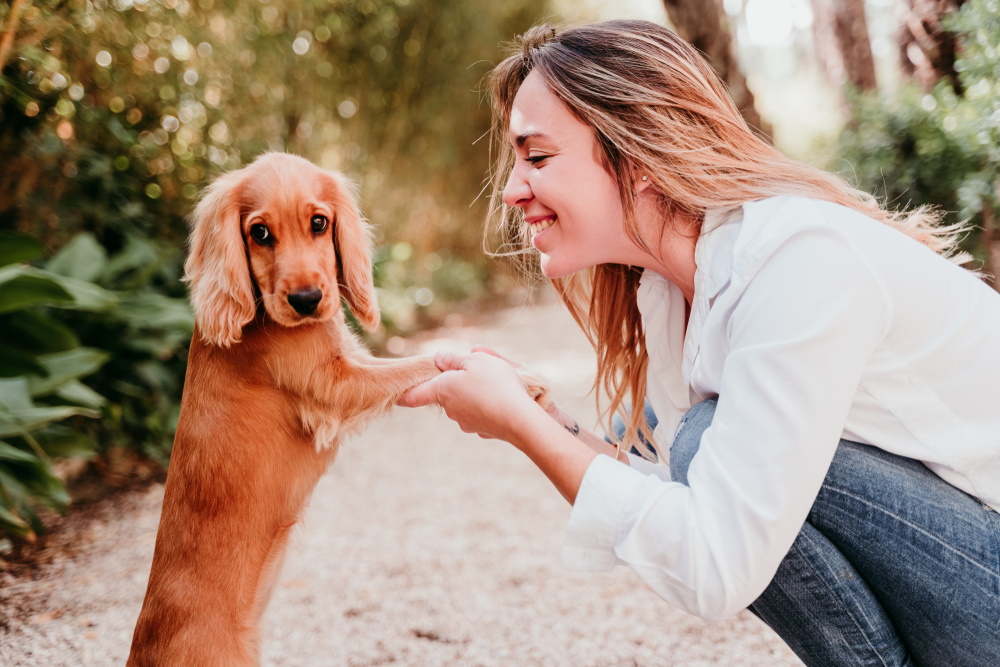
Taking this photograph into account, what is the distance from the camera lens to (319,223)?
195 cm

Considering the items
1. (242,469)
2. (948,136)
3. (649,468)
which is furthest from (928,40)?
(242,469)

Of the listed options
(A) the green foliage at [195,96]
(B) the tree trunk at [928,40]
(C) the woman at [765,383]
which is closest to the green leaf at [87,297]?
(A) the green foliage at [195,96]

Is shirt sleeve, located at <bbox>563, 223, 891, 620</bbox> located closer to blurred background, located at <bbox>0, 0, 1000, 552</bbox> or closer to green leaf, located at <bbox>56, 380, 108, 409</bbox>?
blurred background, located at <bbox>0, 0, 1000, 552</bbox>

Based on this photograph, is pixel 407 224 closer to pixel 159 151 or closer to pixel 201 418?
pixel 159 151

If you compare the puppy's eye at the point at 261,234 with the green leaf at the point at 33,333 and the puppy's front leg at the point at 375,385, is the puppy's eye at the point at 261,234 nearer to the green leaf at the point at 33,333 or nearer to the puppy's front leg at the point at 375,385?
the puppy's front leg at the point at 375,385

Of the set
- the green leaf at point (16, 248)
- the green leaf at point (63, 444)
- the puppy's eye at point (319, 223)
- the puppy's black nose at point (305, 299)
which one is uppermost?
the puppy's eye at point (319, 223)

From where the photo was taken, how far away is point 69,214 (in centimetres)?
431

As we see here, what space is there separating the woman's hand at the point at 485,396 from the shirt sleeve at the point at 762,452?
21 cm

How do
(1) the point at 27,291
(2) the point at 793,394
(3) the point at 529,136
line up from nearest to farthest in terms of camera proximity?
(2) the point at 793,394 → (3) the point at 529,136 → (1) the point at 27,291

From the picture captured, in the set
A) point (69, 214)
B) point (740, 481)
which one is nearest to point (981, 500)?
point (740, 481)

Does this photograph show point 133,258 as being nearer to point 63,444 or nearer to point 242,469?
point 63,444

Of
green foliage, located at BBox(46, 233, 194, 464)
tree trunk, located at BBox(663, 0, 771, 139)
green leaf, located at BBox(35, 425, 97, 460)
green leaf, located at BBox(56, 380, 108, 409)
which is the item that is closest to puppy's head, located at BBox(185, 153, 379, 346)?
green leaf, located at BBox(56, 380, 108, 409)

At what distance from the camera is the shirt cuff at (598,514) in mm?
1295

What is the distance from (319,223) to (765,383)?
120 cm
